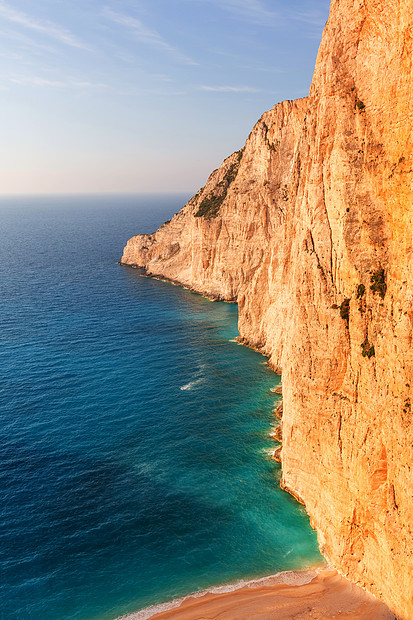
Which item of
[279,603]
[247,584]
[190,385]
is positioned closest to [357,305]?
[279,603]

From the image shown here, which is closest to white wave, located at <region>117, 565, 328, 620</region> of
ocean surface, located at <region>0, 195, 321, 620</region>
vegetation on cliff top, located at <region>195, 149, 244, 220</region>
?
ocean surface, located at <region>0, 195, 321, 620</region>

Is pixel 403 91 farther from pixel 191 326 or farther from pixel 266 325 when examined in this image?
pixel 191 326

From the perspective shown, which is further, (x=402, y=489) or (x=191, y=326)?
(x=191, y=326)

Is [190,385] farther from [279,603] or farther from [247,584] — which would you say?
[279,603]

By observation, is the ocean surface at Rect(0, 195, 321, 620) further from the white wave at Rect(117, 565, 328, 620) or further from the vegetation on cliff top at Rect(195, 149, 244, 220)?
the vegetation on cliff top at Rect(195, 149, 244, 220)

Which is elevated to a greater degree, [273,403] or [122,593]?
[273,403]

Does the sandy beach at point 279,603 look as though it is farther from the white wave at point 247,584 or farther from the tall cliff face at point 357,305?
the tall cliff face at point 357,305

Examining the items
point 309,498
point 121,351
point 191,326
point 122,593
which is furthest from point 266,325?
point 122,593
